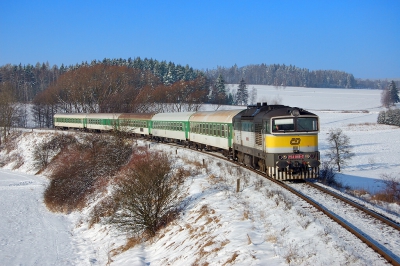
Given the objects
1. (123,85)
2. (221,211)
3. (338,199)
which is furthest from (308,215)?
(123,85)

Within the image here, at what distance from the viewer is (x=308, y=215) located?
11.3 metres

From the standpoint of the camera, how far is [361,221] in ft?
35.4

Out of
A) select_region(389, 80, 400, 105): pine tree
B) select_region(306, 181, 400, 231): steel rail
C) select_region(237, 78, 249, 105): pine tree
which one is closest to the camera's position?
select_region(306, 181, 400, 231): steel rail

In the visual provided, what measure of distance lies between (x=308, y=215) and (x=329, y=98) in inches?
4855

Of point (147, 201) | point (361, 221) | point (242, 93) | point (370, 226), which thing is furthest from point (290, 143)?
point (242, 93)

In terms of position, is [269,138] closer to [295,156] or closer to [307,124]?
[295,156]

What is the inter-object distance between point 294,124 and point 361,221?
618 cm

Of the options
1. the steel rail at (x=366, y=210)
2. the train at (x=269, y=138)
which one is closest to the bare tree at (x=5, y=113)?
the train at (x=269, y=138)

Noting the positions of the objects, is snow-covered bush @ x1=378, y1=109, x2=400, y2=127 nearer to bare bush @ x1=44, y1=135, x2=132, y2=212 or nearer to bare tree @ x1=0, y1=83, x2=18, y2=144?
bare bush @ x1=44, y1=135, x2=132, y2=212

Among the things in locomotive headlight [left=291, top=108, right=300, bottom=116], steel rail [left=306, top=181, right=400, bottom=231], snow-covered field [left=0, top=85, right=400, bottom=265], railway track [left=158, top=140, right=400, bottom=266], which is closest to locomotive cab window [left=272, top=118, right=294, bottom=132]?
locomotive headlight [left=291, top=108, right=300, bottom=116]

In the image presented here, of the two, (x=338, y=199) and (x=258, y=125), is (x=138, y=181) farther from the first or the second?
(x=338, y=199)

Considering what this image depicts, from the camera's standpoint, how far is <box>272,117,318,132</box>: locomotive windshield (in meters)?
16.2

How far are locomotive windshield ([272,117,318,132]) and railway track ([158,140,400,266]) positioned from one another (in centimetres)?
252

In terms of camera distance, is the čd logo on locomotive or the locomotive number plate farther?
the čd logo on locomotive
